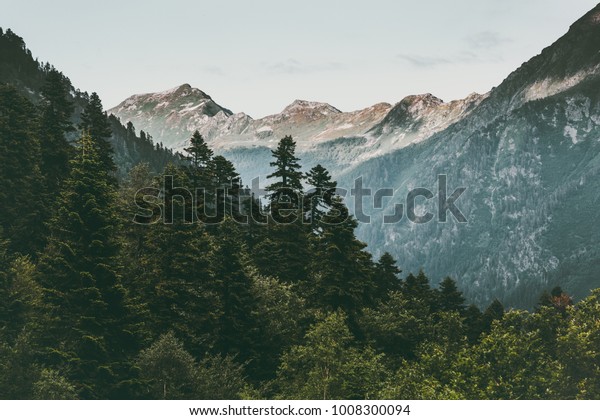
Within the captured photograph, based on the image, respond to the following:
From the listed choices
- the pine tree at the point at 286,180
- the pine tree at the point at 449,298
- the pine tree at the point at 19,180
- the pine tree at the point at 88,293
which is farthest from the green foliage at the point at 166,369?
the pine tree at the point at 449,298

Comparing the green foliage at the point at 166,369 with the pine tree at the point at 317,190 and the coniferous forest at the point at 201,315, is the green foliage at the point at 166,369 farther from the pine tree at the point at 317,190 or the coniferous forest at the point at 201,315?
the pine tree at the point at 317,190

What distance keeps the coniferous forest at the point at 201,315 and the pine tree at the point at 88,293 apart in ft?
0.36

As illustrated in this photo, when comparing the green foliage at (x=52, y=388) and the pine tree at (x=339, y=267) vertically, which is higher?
the pine tree at (x=339, y=267)

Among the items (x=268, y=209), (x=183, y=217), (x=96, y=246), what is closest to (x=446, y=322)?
(x=268, y=209)

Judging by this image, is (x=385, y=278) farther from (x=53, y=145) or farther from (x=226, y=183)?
(x=53, y=145)

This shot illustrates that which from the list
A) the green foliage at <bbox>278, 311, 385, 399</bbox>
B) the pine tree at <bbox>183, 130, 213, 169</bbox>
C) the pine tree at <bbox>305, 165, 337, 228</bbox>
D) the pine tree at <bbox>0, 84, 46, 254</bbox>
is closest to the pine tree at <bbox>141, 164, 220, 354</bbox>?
the green foliage at <bbox>278, 311, 385, 399</bbox>

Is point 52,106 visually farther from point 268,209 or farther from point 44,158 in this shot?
point 268,209

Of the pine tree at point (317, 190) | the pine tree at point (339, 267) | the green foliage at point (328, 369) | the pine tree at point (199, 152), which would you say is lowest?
the green foliage at point (328, 369)

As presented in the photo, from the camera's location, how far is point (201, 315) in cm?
5241

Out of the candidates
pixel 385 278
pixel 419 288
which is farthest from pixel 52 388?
pixel 419 288

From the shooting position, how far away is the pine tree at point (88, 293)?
44375mm

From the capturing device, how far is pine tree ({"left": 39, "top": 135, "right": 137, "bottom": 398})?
4438cm

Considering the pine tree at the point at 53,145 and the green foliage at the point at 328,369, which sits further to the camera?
the pine tree at the point at 53,145
